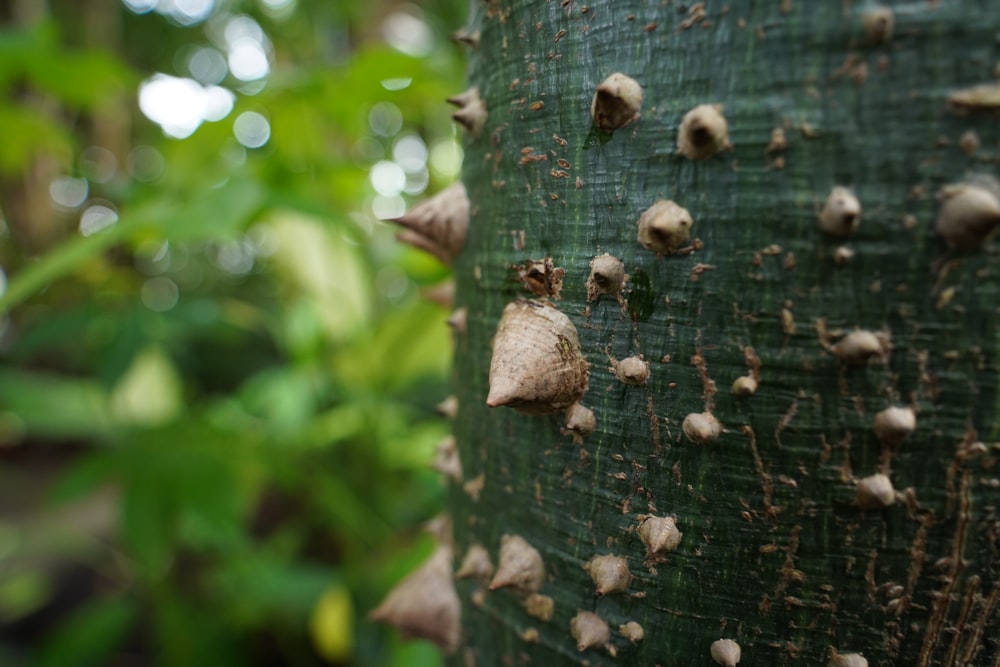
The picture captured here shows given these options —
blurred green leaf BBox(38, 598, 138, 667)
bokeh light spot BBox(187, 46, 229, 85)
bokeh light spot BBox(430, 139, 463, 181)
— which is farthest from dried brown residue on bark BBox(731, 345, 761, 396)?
bokeh light spot BBox(187, 46, 229, 85)

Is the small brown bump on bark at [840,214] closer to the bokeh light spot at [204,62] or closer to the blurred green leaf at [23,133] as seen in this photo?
the blurred green leaf at [23,133]

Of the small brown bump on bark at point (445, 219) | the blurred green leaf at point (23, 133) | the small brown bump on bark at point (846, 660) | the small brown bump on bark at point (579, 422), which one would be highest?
the blurred green leaf at point (23, 133)

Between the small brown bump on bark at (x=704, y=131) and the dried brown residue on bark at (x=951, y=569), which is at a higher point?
the small brown bump on bark at (x=704, y=131)

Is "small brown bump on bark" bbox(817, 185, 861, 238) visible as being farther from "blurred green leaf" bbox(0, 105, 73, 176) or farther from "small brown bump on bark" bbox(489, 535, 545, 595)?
"blurred green leaf" bbox(0, 105, 73, 176)

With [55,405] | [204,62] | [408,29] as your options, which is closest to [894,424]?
[55,405]

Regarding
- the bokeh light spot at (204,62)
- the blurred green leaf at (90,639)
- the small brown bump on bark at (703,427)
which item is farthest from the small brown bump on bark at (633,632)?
the bokeh light spot at (204,62)

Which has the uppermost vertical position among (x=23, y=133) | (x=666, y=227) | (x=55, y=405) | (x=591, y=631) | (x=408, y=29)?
(x=408, y=29)

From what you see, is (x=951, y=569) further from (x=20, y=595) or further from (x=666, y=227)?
(x=20, y=595)

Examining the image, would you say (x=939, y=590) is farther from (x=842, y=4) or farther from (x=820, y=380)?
(x=842, y=4)
